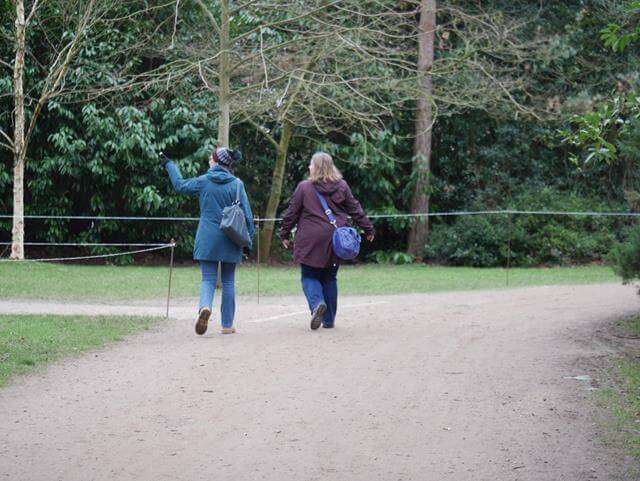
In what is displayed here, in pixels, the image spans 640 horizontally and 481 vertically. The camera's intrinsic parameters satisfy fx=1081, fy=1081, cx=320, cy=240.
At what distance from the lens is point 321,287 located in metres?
12.4

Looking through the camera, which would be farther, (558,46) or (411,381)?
(558,46)

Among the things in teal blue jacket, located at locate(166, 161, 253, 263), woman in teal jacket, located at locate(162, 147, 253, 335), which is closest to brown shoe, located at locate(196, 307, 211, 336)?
woman in teal jacket, located at locate(162, 147, 253, 335)

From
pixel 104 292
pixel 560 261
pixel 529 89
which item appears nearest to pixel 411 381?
pixel 104 292

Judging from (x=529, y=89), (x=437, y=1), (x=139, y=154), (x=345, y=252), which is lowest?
(x=345, y=252)

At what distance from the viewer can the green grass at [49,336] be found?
995cm

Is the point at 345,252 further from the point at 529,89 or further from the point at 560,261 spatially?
the point at 529,89

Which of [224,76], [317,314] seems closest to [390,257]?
[224,76]

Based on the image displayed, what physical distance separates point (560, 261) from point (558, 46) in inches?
226

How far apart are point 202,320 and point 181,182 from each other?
1508mm

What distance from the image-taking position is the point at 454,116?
1182 inches

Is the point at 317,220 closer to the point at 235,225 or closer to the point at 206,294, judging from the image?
the point at 235,225

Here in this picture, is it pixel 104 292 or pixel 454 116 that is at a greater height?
pixel 454 116

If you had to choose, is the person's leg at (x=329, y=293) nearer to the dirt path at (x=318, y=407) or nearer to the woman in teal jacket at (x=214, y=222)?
the dirt path at (x=318, y=407)

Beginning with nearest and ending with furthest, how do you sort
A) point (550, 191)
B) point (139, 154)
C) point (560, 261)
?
point (139, 154) → point (560, 261) → point (550, 191)
